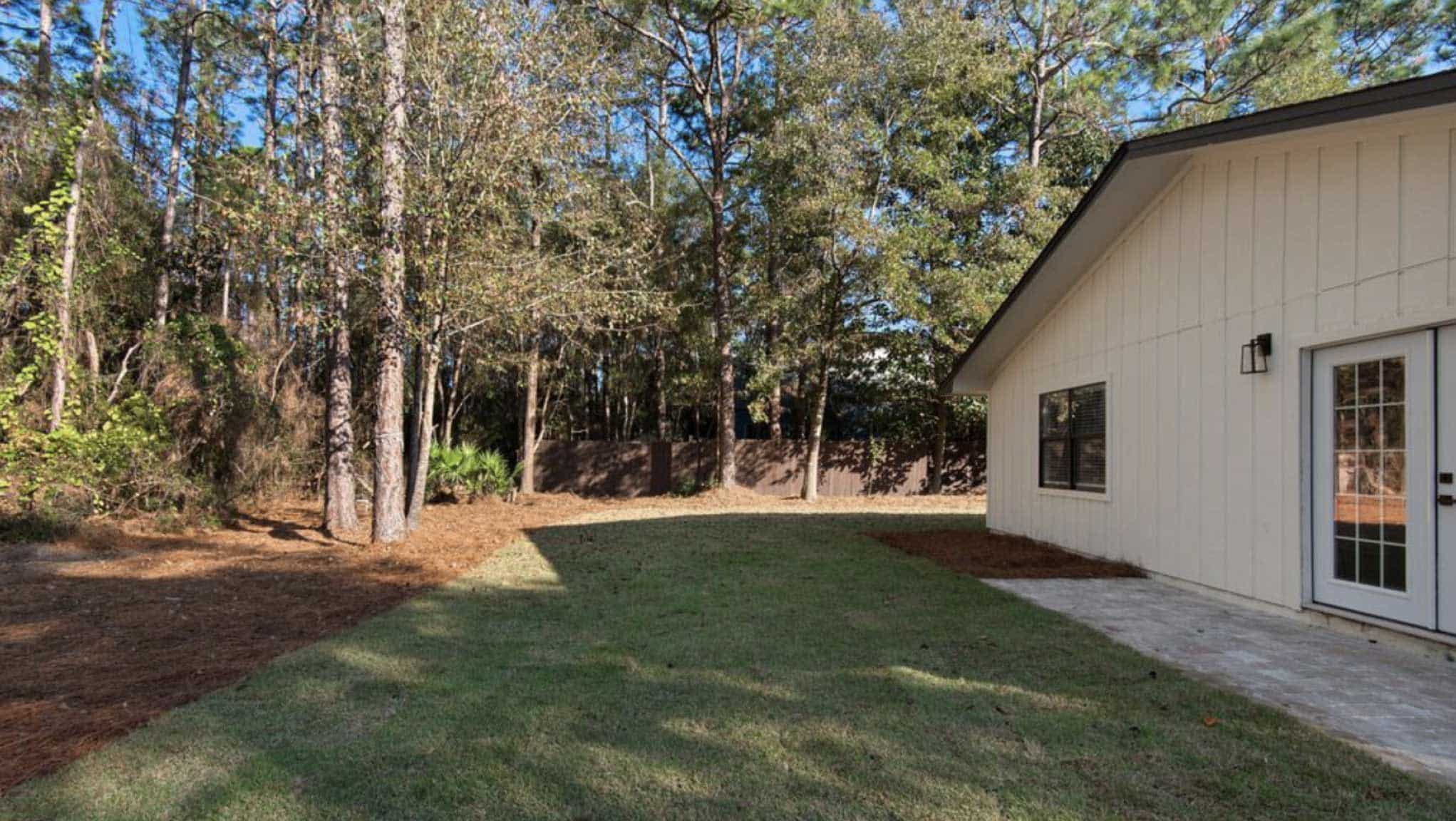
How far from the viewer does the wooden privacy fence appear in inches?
752

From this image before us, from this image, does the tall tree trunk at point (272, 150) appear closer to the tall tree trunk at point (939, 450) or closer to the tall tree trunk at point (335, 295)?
the tall tree trunk at point (335, 295)

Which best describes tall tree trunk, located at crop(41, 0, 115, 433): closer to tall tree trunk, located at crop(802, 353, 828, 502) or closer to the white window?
the white window

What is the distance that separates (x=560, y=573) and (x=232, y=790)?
15.1ft

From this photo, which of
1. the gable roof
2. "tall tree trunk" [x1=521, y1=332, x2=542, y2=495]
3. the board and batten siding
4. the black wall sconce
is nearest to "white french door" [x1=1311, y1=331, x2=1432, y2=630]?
the board and batten siding

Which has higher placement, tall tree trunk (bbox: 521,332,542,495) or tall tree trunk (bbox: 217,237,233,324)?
tall tree trunk (bbox: 217,237,233,324)

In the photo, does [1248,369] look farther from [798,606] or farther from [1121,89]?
[1121,89]

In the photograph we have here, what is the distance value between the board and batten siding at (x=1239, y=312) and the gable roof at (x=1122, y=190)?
211 mm

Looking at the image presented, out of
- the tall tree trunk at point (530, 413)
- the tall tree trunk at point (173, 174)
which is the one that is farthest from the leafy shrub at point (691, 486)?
the tall tree trunk at point (173, 174)

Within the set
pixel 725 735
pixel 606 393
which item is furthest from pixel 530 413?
pixel 725 735

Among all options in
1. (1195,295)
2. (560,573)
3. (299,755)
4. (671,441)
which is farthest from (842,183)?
(299,755)

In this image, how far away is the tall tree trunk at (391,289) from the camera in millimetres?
8102

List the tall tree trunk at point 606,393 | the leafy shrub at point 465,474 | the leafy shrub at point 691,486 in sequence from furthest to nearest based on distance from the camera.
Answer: the tall tree trunk at point 606,393 → the leafy shrub at point 691,486 → the leafy shrub at point 465,474

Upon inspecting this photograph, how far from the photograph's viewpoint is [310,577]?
6.90 metres

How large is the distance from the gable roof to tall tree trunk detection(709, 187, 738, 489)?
6503mm
